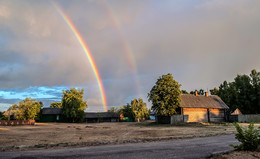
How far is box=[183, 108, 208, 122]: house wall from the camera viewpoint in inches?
1698

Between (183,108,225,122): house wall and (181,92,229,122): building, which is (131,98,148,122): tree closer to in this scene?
(181,92,229,122): building

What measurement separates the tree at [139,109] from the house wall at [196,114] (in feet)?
100

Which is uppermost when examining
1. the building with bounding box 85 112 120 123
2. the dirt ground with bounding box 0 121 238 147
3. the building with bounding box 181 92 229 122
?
the building with bounding box 181 92 229 122

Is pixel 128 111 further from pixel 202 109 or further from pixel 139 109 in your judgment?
pixel 202 109

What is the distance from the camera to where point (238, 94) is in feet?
192

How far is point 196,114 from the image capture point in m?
44.2

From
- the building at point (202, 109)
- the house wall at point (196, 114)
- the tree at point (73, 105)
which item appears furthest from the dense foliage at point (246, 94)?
the tree at point (73, 105)

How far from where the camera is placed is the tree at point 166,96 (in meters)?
38.4

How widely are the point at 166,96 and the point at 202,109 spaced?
13.3 m

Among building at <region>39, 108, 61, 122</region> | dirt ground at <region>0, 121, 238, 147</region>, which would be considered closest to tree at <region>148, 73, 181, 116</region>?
dirt ground at <region>0, 121, 238, 147</region>

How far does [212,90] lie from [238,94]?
25.0m

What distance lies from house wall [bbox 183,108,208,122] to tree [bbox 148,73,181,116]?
548cm

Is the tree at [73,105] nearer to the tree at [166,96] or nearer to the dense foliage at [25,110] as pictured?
the dense foliage at [25,110]

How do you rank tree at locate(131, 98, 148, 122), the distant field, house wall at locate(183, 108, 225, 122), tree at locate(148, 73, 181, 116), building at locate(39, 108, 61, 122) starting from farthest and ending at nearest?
building at locate(39, 108, 61, 122) < tree at locate(131, 98, 148, 122) < house wall at locate(183, 108, 225, 122) < tree at locate(148, 73, 181, 116) < the distant field
